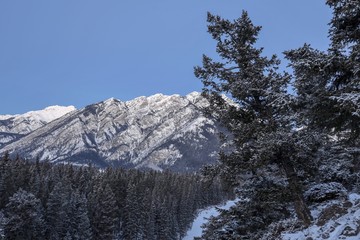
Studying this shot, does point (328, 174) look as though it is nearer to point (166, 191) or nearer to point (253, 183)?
point (253, 183)

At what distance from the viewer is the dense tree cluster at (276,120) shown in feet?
34.3

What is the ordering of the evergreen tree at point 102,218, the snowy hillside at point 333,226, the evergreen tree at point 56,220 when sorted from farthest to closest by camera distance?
the evergreen tree at point 102,218, the evergreen tree at point 56,220, the snowy hillside at point 333,226

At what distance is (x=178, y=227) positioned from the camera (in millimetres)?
118438

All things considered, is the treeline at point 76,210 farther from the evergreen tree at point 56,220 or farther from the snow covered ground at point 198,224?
the snow covered ground at point 198,224

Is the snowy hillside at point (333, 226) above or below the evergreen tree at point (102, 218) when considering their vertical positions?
below

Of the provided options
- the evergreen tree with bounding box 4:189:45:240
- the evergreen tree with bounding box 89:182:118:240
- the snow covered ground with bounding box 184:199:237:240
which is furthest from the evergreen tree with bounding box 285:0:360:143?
the snow covered ground with bounding box 184:199:237:240

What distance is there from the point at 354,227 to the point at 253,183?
19.5 ft

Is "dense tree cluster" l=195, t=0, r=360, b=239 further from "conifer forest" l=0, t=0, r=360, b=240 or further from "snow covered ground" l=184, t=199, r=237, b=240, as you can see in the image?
"snow covered ground" l=184, t=199, r=237, b=240

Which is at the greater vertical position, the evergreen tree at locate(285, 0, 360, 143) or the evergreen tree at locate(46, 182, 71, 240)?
the evergreen tree at locate(46, 182, 71, 240)

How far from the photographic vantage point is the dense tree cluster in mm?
10445

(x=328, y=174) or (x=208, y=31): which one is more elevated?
(x=208, y=31)

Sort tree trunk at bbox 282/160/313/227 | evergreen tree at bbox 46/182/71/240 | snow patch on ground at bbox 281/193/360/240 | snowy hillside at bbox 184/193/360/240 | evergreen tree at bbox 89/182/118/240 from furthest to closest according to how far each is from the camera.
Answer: evergreen tree at bbox 89/182/118/240 < evergreen tree at bbox 46/182/71/240 < tree trunk at bbox 282/160/313/227 < snowy hillside at bbox 184/193/360/240 < snow patch on ground at bbox 281/193/360/240

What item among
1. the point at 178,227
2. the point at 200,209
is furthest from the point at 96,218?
the point at 200,209

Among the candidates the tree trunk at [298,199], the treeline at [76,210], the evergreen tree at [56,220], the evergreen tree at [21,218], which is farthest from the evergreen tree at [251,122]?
the evergreen tree at [56,220]
